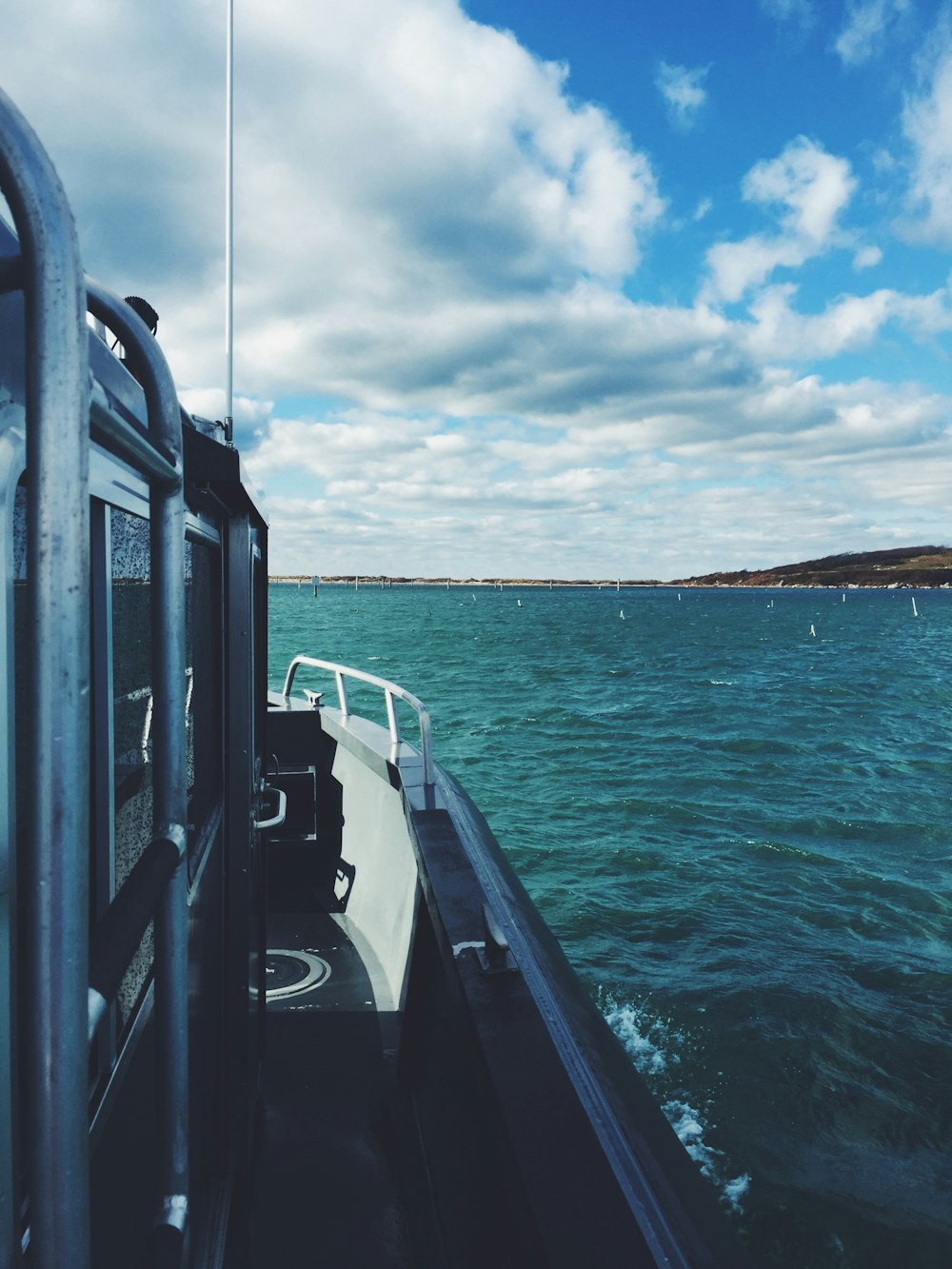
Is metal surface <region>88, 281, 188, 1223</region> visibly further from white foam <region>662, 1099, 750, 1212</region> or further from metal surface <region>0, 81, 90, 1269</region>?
white foam <region>662, 1099, 750, 1212</region>

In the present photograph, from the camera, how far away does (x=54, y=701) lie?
0.67 meters

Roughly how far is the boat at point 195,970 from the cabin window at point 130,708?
0.01m

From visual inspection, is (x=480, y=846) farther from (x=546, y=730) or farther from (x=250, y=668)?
(x=546, y=730)

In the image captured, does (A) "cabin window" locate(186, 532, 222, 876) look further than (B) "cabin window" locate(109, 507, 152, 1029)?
Yes

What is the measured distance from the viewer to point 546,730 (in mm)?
20078

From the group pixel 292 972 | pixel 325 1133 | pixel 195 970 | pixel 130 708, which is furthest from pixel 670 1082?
pixel 130 708

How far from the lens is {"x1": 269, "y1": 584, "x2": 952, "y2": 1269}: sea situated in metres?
4.89

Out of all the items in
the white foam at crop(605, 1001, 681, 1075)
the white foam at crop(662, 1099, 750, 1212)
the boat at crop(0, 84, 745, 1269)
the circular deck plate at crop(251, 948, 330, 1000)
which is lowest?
the white foam at crop(662, 1099, 750, 1212)

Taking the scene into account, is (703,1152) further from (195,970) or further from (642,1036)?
(195,970)

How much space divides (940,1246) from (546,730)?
1580 centimetres

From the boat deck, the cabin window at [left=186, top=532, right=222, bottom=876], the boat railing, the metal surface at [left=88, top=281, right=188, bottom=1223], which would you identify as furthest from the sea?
the boat railing

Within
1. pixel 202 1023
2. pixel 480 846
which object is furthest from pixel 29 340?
pixel 480 846

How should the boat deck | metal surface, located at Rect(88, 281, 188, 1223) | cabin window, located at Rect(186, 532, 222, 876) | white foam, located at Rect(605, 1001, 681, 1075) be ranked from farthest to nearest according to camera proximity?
white foam, located at Rect(605, 1001, 681, 1075), the boat deck, cabin window, located at Rect(186, 532, 222, 876), metal surface, located at Rect(88, 281, 188, 1223)

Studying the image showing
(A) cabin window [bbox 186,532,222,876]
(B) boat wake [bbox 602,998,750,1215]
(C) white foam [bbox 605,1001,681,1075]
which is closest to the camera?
(A) cabin window [bbox 186,532,222,876]
